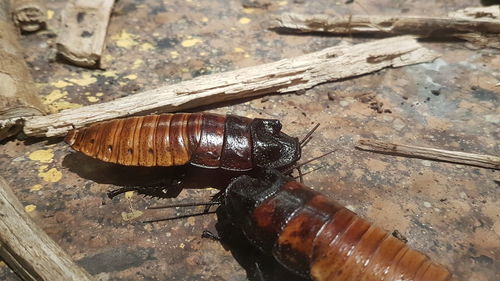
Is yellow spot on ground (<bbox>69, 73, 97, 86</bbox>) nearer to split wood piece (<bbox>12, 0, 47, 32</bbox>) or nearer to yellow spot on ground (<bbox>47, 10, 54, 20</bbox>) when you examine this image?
split wood piece (<bbox>12, 0, 47, 32</bbox>)

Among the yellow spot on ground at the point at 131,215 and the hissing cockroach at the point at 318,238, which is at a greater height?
the hissing cockroach at the point at 318,238

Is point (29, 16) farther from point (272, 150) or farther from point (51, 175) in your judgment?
point (272, 150)

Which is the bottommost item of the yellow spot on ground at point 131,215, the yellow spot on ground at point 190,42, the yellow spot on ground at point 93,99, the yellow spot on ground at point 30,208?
the yellow spot on ground at point 131,215

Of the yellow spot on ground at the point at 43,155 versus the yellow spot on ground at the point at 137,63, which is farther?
the yellow spot on ground at the point at 137,63

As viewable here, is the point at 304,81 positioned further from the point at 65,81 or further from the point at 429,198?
the point at 65,81

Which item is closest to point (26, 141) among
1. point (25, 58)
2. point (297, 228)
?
point (25, 58)

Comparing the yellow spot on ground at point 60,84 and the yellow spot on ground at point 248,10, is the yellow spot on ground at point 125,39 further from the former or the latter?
the yellow spot on ground at point 248,10

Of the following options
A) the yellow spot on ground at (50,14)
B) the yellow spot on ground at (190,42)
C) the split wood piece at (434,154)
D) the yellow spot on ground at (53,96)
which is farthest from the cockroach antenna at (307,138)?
the yellow spot on ground at (50,14)
